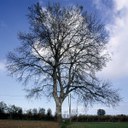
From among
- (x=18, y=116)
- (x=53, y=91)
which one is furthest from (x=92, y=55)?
(x=18, y=116)

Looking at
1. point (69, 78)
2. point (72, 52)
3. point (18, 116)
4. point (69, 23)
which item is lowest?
point (18, 116)

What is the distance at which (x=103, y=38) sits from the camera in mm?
41594

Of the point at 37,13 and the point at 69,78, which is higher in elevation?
the point at 37,13

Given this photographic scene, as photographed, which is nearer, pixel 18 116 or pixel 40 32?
pixel 40 32

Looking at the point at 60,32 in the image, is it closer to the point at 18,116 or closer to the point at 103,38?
the point at 103,38

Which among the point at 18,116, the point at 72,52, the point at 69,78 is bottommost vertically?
the point at 18,116

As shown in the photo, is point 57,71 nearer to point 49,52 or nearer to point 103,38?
point 49,52

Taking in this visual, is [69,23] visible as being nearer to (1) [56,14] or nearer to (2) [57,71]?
(1) [56,14]

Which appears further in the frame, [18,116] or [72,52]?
[18,116]

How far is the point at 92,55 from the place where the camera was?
41.0 metres

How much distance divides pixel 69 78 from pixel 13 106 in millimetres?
9102

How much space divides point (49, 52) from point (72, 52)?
242 cm

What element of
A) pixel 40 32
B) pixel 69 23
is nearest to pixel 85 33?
pixel 69 23

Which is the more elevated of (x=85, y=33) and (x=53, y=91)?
(x=85, y=33)
